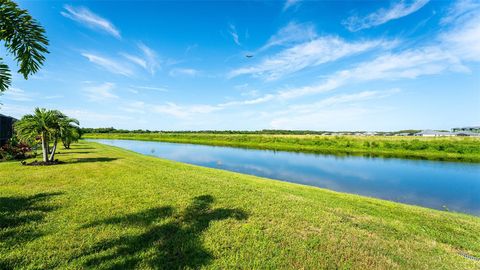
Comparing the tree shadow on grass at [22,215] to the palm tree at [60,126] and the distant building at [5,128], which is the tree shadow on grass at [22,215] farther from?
the distant building at [5,128]

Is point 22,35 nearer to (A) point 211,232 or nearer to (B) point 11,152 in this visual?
(A) point 211,232

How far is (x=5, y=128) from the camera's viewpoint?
92.1 ft

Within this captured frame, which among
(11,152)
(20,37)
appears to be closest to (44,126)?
(11,152)

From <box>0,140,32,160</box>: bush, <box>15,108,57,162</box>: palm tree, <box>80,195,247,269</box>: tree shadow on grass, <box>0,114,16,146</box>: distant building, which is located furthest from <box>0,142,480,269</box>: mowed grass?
<box>0,114,16,146</box>: distant building

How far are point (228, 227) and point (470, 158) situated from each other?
1624 inches

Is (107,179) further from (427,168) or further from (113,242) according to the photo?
(427,168)

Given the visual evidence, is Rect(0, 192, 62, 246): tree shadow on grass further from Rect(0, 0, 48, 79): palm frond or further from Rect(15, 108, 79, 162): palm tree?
Rect(15, 108, 79, 162): palm tree

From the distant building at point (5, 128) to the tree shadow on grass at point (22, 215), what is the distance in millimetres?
28654

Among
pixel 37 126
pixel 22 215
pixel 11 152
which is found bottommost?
pixel 22 215

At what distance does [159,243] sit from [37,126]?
1469 cm

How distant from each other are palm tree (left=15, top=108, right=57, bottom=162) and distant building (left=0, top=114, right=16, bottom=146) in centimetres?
1879

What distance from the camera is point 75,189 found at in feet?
26.9

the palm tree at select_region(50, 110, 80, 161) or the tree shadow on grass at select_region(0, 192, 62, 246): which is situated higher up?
the palm tree at select_region(50, 110, 80, 161)

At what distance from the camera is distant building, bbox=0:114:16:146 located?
26.8 metres
